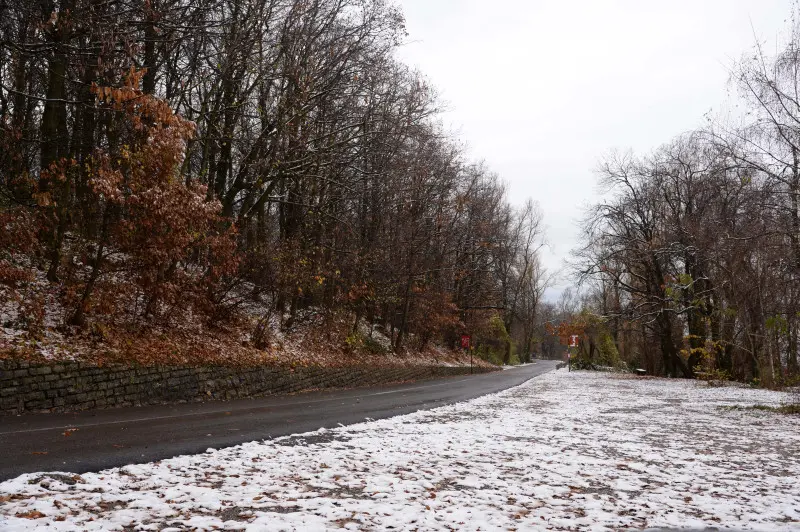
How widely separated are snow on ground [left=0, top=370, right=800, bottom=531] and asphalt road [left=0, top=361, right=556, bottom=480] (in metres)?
0.51

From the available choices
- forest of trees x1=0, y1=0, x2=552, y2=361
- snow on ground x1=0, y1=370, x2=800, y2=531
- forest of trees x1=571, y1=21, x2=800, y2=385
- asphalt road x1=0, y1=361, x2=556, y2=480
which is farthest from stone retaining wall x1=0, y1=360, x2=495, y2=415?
forest of trees x1=571, y1=21, x2=800, y2=385

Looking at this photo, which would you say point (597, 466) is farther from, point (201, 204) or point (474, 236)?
point (474, 236)

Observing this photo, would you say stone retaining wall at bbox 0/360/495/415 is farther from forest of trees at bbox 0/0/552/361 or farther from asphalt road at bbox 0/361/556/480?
forest of trees at bbox 0/0/552/361

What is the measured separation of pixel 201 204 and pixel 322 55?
817cm

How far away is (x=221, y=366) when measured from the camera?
49.1 ft

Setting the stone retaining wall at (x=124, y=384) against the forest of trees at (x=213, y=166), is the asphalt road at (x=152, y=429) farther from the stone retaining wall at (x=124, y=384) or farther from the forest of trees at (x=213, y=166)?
the forest of trees at (x=213, y=166)

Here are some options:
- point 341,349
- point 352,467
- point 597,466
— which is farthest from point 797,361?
point 352,467

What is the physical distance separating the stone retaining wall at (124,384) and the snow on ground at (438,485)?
203 inches

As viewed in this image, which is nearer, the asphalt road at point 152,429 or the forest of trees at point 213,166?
the asphalt road at point 152,429

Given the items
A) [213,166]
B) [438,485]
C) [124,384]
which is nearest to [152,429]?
[124,384]

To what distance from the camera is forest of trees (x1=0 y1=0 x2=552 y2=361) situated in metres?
11.4

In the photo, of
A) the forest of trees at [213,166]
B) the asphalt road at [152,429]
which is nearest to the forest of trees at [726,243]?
the forest of trees at [213,166]

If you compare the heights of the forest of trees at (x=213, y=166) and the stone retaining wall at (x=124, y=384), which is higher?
the forest of trees at (x=213, y=166)

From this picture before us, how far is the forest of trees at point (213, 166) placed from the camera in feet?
37.5
